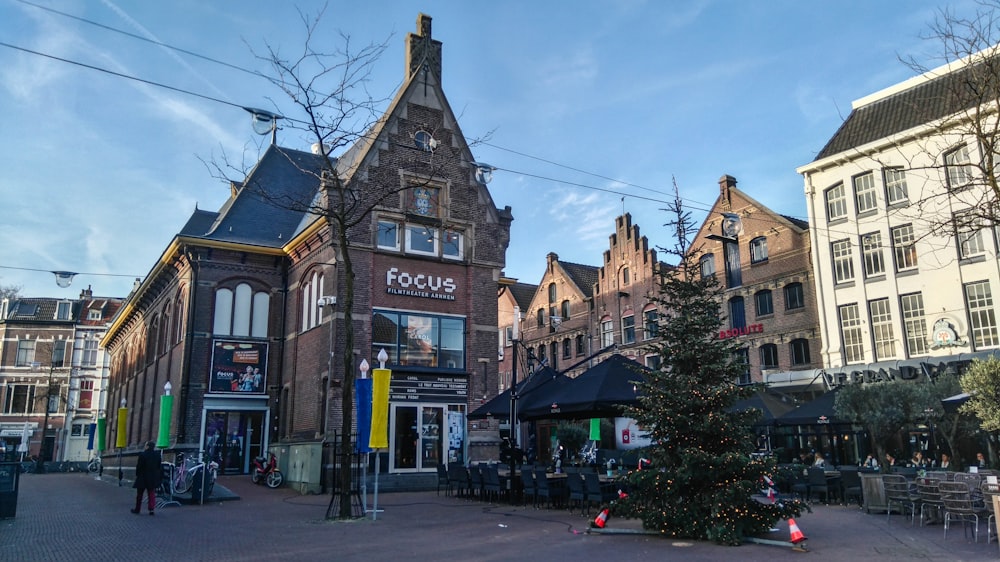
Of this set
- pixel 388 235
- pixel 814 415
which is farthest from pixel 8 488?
pixel 814 415

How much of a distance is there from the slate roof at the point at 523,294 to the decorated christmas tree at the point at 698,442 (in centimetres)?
4360

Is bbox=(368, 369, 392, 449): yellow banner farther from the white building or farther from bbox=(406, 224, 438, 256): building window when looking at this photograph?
the white building

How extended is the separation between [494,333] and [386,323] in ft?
13.6

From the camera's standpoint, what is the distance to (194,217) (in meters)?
32.8

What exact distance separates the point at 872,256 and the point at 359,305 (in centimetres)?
2198

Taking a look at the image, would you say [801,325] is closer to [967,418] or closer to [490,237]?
[967,418]

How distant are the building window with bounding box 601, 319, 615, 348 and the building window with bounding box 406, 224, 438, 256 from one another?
71.4 feet

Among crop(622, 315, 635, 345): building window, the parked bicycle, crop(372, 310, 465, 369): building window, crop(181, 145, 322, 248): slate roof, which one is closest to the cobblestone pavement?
the parked bicycle

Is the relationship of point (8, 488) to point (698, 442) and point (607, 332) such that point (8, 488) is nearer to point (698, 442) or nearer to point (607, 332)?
point (698, 442)

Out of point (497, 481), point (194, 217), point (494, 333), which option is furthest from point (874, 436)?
point (194, 217)

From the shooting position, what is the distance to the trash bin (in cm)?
1534

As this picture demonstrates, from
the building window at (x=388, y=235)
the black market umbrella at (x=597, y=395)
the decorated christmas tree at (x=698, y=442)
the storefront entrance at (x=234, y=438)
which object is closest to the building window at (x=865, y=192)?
the black market umbrella at (x=597, y=395)

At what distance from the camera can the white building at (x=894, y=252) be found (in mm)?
26250

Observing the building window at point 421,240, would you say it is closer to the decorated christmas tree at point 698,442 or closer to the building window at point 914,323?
the decorated christmas tree at point 698,442
